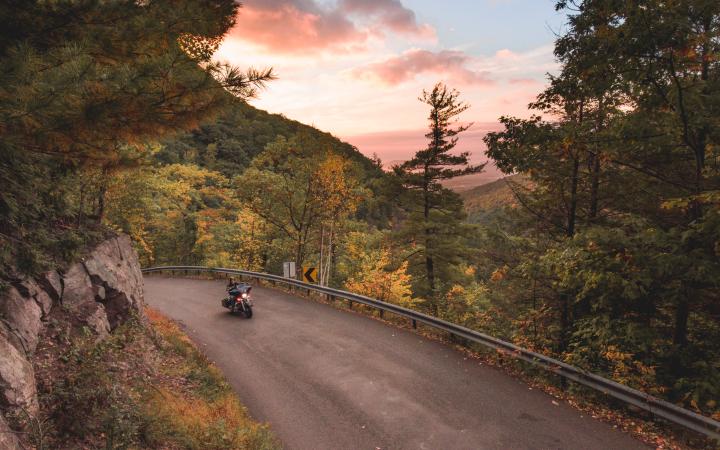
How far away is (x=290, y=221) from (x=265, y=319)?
43.9 ft

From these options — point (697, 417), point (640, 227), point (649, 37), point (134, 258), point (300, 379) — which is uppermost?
point (649, 37)

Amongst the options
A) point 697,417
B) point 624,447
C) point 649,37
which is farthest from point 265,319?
point 649,37

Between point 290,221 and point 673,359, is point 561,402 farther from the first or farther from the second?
point 290,221

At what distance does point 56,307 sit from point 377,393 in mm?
6632

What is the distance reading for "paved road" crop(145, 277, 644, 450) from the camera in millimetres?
6555

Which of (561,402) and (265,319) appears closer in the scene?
(561,402)

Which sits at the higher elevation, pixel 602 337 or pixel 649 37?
pixel 649 37

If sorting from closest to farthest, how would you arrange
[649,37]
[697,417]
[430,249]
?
[697,417] → [649,37] → [430,249]

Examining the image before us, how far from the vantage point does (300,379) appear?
914cm

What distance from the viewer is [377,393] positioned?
818cm

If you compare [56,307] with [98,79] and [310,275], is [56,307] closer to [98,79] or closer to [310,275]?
[98,79]

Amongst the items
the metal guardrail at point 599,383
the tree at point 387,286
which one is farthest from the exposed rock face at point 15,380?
the tree at point 387,286

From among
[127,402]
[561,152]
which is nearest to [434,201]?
[561,152]

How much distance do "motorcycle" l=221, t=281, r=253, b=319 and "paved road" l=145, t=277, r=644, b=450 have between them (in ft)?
3.37
